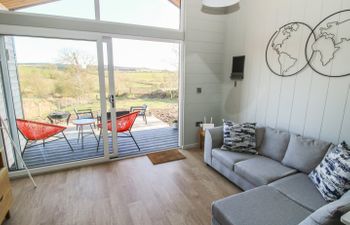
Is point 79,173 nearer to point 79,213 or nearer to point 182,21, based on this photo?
point 79,213

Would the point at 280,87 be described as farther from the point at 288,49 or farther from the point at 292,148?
the point at 292,148

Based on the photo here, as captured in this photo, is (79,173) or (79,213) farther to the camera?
(79,173)

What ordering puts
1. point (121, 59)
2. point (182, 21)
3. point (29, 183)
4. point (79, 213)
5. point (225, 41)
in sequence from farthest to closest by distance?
point (121, 59)
point (225, 41)
point (182, 21)
point (29, 183)
point (79, 213)

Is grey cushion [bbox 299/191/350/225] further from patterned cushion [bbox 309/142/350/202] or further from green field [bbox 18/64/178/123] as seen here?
green field [bbox 18/64/178/123]

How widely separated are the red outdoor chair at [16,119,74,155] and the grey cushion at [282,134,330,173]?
3.30 m

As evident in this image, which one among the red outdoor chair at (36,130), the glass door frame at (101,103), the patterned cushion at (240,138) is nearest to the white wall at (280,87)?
the patterned cushion at (240,138)

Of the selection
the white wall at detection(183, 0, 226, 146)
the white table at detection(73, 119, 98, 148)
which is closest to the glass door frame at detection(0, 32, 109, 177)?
the white table at detection(73, 119, 98, 148)

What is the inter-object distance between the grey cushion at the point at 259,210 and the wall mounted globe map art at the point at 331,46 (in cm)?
155

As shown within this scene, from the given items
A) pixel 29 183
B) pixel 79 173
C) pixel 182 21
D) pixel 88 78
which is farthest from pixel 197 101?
pixel 29 183

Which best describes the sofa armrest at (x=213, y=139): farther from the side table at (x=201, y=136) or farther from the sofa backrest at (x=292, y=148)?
the side table at (x=201, y=136)

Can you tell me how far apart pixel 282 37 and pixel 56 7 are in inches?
125

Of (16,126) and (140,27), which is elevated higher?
(140,27)

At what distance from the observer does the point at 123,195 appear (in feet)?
7.76

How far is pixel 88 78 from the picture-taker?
2.98m
